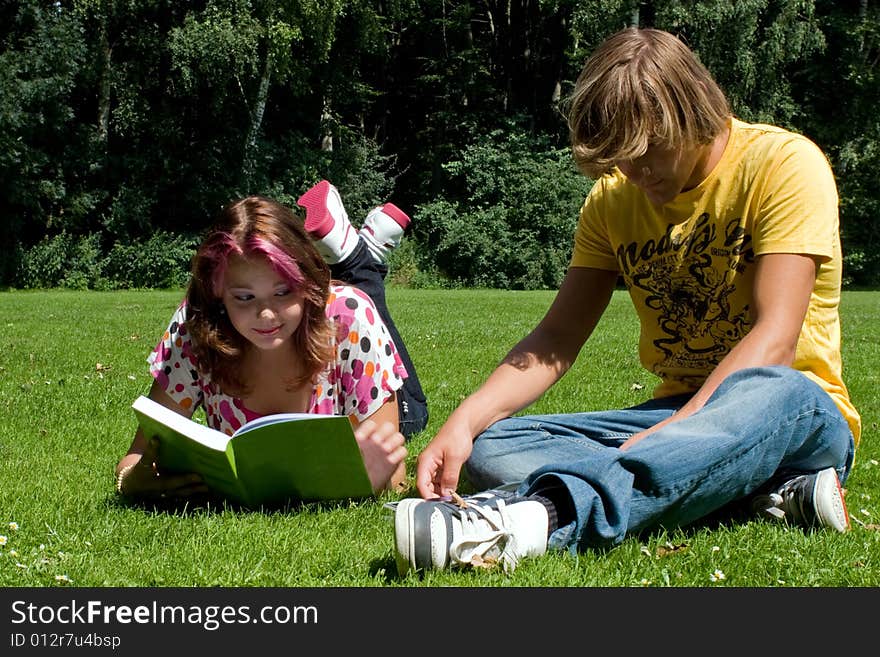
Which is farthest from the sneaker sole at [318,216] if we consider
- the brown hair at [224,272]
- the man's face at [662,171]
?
the man's face at [662,171]

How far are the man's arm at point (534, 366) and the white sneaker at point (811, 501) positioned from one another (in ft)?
2.44

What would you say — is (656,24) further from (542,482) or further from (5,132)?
(542,482)

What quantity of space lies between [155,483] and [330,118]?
2588cm

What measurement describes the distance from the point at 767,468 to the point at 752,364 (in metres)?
0.28

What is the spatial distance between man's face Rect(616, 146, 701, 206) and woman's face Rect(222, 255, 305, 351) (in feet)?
3.65

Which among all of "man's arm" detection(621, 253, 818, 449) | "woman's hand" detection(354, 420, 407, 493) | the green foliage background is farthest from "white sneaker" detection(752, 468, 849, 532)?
the green foliage background

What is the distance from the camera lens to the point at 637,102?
2521mm

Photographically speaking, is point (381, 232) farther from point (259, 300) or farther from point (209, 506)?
point (209, 506)

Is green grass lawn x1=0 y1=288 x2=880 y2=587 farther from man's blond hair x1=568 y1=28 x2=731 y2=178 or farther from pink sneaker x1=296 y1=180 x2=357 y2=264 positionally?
man's blond hair x1=568 y1=28 x2=731 y2=178

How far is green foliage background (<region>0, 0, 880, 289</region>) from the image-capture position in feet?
72.1

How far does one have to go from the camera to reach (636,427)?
3074 millimetres

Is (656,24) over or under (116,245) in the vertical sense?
over

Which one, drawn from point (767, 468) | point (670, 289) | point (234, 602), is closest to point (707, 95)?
point (670, 289)

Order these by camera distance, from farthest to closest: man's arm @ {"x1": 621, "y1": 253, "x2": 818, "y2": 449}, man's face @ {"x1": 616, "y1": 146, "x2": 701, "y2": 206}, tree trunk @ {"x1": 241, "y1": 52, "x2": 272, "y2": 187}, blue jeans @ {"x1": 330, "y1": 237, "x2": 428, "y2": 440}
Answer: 1. tree trunk @ {"x1": 241, "y1": 52, "x2": 272, "y2": 187}
2. blue jeans @ {"x1": 330, "y1": 237, "x2": 428, "y2": 440}
3. man's face @ {"x1": 616, "y1": 146, "x2": 701, "y2": 206}
4. man's arm @ {"x1": 621, "y1": 253, "x2": 818, "y2": 449}
